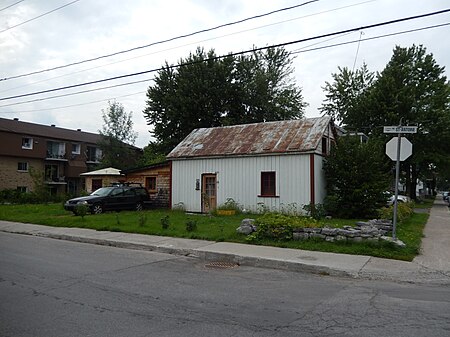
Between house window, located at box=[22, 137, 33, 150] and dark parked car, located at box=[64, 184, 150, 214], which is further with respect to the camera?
house window, located at box=[22, 137, 33, 150]

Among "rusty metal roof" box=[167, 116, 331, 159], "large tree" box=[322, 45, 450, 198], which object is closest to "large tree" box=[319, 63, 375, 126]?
"large tree" box=[322, 45, 450, 198]

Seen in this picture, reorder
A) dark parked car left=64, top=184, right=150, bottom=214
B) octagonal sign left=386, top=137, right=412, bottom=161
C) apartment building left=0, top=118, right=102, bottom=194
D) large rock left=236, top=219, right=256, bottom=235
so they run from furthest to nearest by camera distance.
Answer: apartment building left=0, top=118, right=102, bottom=194
dark parked car left=64, top=184, right=150, bottom=214
large rock left=236, top=219, right=256, bottom=235
octagonal sign left=386, top=137, right=412, bottom=161

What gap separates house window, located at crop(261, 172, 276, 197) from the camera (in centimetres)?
1972

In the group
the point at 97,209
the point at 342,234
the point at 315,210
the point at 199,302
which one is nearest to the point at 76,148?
the point at 97,209

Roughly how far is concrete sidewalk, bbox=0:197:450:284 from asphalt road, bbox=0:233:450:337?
414 millimetres

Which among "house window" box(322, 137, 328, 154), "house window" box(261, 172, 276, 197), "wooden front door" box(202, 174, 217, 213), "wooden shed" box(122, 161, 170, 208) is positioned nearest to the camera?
"house window" box(261, 172, 276, 197)

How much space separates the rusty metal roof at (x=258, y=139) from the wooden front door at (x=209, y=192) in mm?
1317

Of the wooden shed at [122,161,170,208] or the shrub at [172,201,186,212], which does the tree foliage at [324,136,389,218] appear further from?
the wooden shed at [122,161,170,208]

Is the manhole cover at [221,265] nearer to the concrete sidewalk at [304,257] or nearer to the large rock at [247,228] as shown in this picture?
the concrete sidewalk at [304,257]

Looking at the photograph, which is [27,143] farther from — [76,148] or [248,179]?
[248,179]

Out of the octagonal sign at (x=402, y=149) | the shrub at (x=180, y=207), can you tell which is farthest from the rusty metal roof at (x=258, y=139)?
the octagonal sign at (x=402, y=149)

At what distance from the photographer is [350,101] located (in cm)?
4256

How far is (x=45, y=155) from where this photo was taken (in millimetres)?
44750

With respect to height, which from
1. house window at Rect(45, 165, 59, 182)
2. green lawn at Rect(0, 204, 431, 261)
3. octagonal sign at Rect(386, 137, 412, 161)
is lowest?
green lawn at Rect(0, 204, 431, 261)
